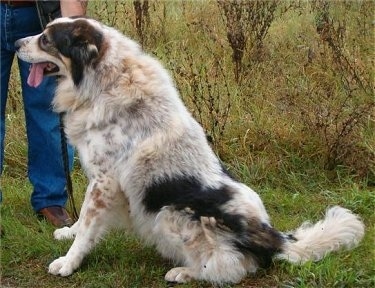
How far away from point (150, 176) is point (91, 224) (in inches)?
18.3

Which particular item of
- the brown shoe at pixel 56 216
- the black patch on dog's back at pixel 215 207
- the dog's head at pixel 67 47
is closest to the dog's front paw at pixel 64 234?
the brown shoe at pixel 56 216

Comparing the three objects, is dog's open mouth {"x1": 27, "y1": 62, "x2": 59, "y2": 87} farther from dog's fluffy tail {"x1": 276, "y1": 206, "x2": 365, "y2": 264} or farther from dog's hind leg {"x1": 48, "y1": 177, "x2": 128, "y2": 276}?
dog's fluffy tail {"x1": 276, "y1": 206, "x2": 365, "y2": 264}

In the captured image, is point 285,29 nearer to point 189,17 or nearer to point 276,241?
point 189,17

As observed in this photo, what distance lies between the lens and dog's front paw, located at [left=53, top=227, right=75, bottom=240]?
4.37m

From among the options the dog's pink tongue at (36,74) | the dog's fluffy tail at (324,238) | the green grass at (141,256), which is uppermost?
the dog's pink tongue at (36,74)

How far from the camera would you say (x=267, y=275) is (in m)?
3.87

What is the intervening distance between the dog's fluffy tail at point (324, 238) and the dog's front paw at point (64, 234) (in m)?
1.38

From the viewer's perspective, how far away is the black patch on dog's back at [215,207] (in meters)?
3.70

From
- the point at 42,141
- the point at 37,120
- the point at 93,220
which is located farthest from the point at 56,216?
the point at 93,220

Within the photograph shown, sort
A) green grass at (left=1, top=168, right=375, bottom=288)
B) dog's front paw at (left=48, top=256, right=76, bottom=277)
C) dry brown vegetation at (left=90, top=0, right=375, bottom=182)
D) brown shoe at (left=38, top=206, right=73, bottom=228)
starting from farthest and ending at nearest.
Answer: dry brown vegetation at (left=90, top=0, right=375, bottom=182) → brown shoe at (left=38, top=206, right=73, bottom=228) → dog's front paw at (left=48, top=256, right=76, bottom=277) → green grass at (left=1, top=168, right=375, bottom=288)

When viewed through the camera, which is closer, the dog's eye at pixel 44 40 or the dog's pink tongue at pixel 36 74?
the dog's eye at pixel 44 40

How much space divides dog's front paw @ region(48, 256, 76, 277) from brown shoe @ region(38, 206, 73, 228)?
664 mm

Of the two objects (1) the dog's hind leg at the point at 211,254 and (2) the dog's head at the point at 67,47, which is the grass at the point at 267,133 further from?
(2) the dog's head at the point at 67,47

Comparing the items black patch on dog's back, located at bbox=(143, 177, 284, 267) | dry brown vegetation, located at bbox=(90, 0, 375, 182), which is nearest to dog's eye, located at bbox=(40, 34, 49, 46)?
black patch on dog's back, located at bbox=(143, 177, 284, 267)
